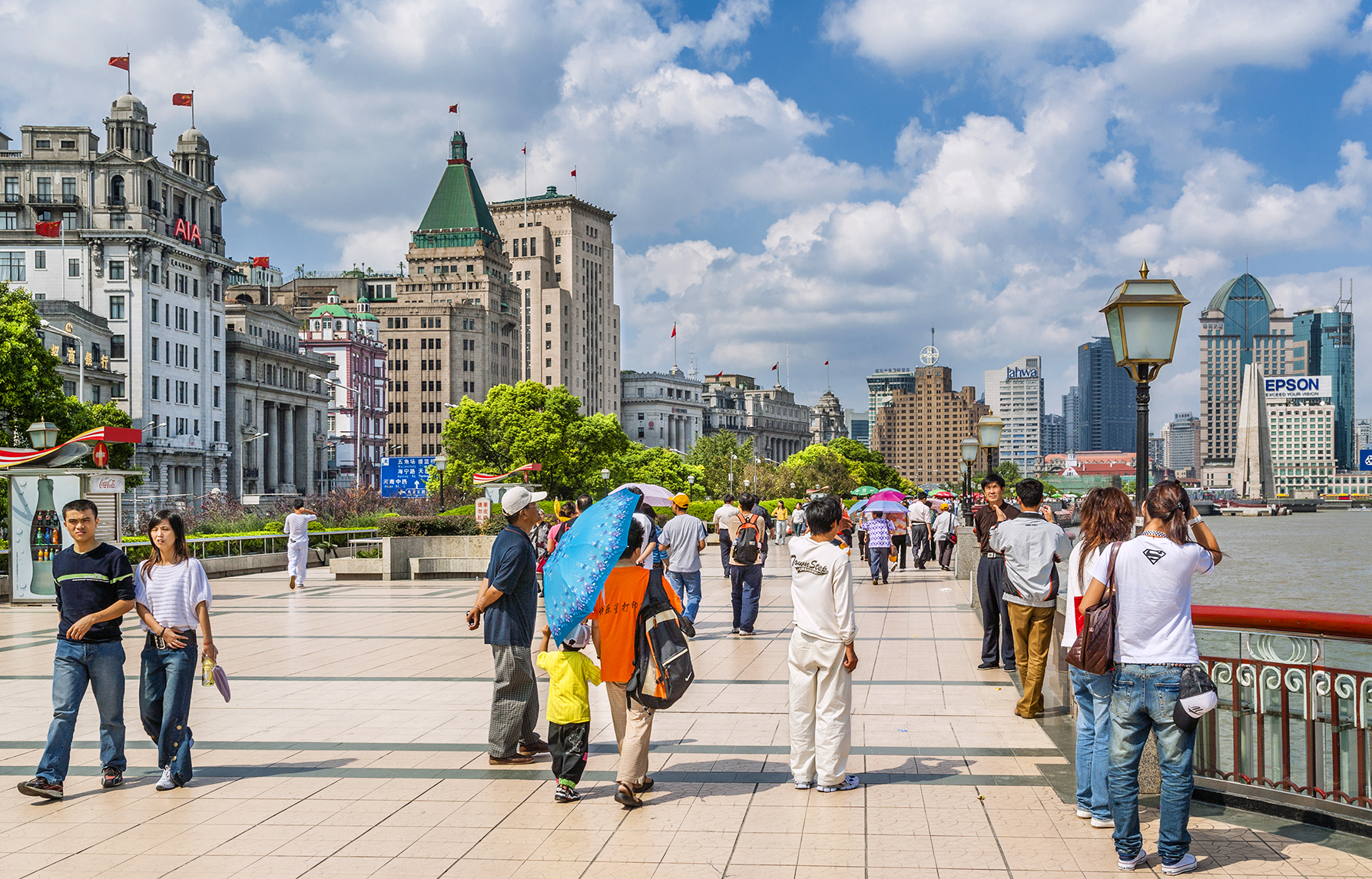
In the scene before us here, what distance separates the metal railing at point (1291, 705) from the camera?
565 cm

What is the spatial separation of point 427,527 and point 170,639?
19583 mm

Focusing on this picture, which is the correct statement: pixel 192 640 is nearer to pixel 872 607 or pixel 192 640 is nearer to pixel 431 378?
pixel 872 607

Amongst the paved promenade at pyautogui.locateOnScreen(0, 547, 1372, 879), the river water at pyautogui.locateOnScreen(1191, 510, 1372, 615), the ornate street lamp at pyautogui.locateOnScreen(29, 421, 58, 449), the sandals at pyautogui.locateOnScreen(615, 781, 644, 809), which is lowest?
the river water at pyautogui.locateOnScreen(1191, 510, 1372, 615)

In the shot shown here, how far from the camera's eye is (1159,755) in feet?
17.9

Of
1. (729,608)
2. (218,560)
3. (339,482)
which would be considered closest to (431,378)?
(339,482)

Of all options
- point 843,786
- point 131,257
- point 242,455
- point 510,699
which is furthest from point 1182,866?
point 242,455

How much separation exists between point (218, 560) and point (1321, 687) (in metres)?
25.8

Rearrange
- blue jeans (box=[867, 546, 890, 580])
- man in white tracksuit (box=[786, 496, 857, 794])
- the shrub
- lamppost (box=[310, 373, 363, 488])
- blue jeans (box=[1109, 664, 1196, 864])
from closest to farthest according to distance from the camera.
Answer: blue jeans (box=[1109, 664, 1196, 864]) → man in white tracksuit (box=[786, 496, 857, 794]) → blue jeans (box=[867, 546, 890, 580]) → the shrub → lamppost (box=[310, 373, 363, 488])

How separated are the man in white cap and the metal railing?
4309 mm

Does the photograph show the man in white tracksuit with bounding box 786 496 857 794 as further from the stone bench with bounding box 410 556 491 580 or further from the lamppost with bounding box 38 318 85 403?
the lamppost with bounding box 38 318 85 403

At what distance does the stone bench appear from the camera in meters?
25.5

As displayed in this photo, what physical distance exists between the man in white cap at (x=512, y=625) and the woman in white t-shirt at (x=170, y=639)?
5.88ft

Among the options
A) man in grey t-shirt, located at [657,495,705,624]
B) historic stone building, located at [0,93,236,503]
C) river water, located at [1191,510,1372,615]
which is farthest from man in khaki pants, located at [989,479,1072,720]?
historic stone building, located at [0,93,236,503]

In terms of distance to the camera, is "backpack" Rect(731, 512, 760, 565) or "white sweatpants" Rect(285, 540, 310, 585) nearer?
"backpack" Rect(731, 512, 760, 565)
